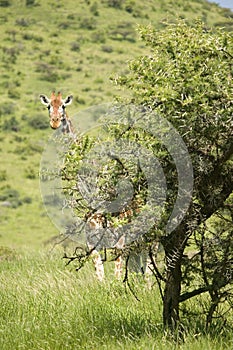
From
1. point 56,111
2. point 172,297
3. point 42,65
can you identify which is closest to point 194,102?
point 172,297

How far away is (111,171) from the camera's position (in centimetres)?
583

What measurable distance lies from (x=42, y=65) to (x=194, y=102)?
223 feet

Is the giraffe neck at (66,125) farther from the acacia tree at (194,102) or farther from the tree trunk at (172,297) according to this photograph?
the tree trunk at (172,297)

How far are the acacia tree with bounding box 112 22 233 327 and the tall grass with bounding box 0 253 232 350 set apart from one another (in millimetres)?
402

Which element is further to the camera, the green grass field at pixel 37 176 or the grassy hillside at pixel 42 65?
the grassy hillside at pixel 42 65

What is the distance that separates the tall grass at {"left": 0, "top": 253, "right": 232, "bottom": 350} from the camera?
597cm

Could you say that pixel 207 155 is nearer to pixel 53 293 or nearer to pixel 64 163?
pixel 64 163

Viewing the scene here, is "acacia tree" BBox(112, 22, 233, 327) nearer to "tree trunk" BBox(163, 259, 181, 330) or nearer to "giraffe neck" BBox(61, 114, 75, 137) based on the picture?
"tree trunk" BBox(163, 259, 181, 330)

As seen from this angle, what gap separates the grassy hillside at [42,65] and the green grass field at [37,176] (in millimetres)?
104

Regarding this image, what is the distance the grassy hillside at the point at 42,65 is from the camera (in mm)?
45553

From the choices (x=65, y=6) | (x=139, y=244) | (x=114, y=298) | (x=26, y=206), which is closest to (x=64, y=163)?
(x=139, y=244)

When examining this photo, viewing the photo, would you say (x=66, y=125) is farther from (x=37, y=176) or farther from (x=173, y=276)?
(x=37, y=176)

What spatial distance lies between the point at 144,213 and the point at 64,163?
773 millimetres

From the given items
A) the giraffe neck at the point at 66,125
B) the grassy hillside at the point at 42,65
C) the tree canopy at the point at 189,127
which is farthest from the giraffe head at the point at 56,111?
the grassy hillside at the point at 42,65
